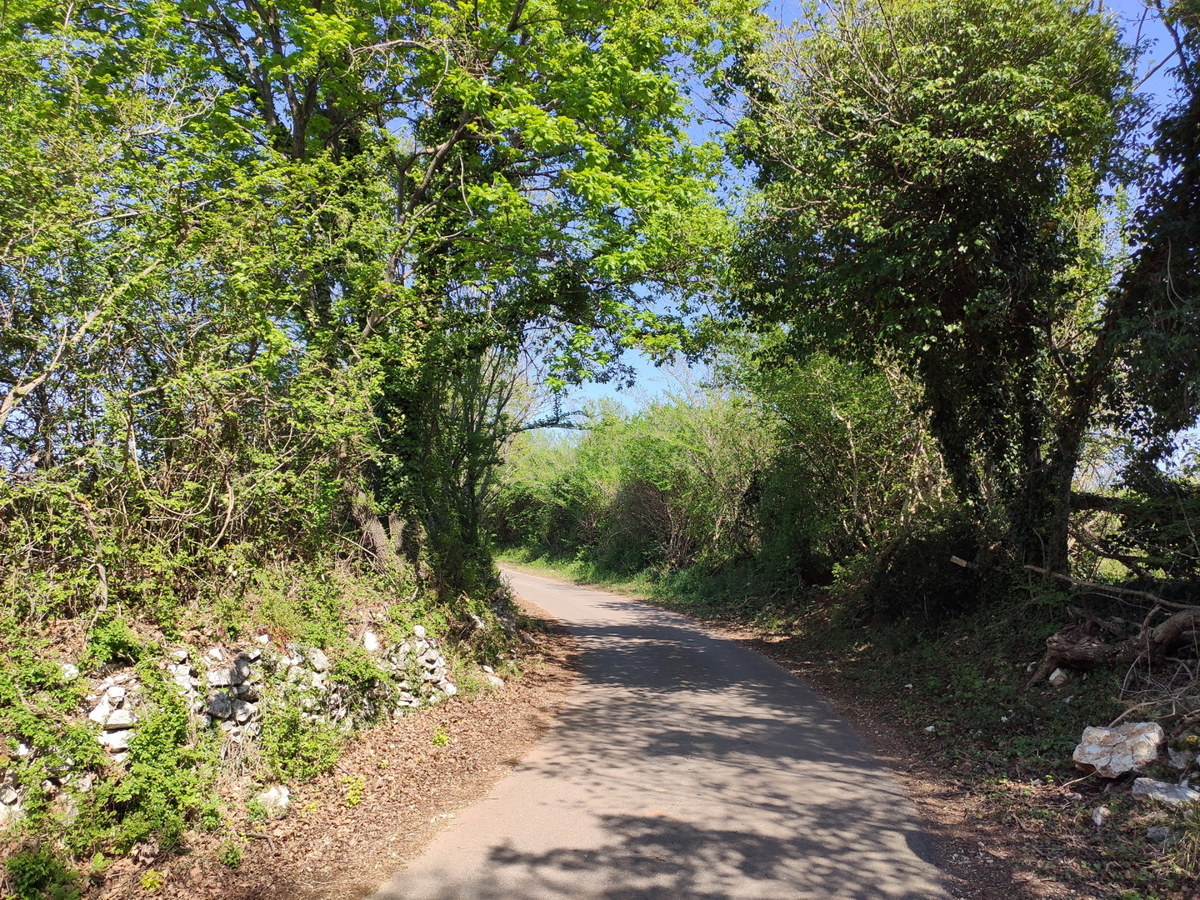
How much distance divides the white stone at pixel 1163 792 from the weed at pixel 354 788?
6.30 meters

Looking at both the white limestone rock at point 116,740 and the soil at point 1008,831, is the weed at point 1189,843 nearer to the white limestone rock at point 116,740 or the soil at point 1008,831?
the soil at point 1008,831

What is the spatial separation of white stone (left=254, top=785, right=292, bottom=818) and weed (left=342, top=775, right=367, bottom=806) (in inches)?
20.2

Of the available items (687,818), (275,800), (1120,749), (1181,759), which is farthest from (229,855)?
(1181,759)

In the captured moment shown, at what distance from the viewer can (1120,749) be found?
5.76 metres

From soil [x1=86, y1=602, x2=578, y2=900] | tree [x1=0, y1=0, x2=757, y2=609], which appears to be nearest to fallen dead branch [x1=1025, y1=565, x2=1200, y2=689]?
soil [x1=86, y1=602, x2=578, y2=900]

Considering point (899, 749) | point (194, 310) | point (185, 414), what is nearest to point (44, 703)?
point (185, 414)

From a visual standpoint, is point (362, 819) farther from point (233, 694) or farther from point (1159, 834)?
point (1159, 834)

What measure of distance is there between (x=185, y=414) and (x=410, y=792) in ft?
13.4

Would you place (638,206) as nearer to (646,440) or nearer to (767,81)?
(767,81)

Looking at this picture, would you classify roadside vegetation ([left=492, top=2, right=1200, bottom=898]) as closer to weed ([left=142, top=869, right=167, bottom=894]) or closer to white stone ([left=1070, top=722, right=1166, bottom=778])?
white stone ([left=1070, top=722, right=1166, bottom=778])

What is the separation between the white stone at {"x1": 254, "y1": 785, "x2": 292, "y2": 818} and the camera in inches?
212

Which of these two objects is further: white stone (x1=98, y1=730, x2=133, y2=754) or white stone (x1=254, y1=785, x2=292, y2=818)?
white stone (x1=254, y1=785, x2=292, y2=818)

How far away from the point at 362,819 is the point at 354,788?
1.54 feet

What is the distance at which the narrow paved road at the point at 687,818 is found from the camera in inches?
177
